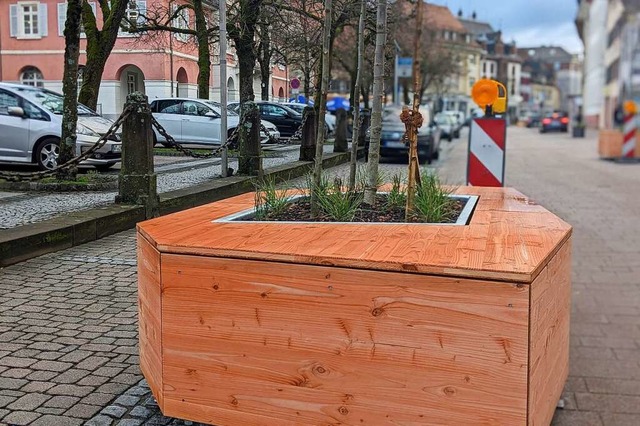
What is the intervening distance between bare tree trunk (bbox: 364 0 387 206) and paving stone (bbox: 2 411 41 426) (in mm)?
2170

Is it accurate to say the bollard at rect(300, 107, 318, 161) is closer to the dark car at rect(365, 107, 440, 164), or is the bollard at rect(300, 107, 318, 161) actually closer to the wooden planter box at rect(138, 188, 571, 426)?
the wooden planter box at rect(138, 188, 571, 426)

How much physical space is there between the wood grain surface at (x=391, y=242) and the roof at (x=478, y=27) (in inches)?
4744

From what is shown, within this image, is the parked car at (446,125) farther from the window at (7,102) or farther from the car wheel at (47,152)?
the window at (7,102)

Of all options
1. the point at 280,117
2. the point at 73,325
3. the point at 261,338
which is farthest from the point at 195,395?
the point at 280,117

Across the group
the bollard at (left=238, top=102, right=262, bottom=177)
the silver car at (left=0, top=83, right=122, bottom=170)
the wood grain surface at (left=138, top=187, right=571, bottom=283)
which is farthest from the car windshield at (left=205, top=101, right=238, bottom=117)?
the silver car at (left=0, top=83, right=122, bottom=170)

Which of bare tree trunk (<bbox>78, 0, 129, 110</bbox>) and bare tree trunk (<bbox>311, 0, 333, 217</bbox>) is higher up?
bare tree trunk (<bbox>78, 0, 129, 110</bbox>)

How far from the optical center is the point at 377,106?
4.25m

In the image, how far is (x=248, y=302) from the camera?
8.80 ft

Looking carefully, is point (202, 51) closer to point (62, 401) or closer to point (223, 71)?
point (223, 71)

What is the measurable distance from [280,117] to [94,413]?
448 centimetres

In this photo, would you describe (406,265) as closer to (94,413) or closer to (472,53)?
(94,413)

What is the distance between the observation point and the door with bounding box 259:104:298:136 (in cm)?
683

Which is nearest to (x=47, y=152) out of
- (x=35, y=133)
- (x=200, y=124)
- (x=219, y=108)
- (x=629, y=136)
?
(x=35, y=133)

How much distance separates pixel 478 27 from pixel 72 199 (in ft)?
407
